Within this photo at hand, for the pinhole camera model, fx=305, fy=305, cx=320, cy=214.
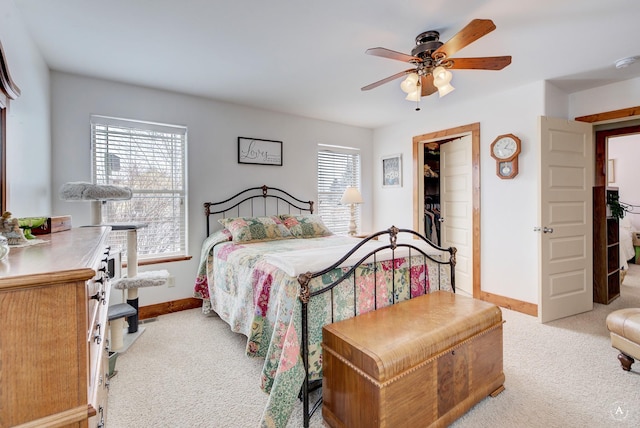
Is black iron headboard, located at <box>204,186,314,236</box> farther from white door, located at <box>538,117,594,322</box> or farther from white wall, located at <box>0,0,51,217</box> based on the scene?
white door, located at <box>538,117,594,322</box>

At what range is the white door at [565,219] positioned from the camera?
3.05 meters

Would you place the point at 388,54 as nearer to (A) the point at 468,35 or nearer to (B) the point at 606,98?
(A) the point at 468,35

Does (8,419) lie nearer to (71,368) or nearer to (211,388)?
(71,368)

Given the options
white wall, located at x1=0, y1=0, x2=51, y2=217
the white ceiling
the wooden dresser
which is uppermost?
the white ceiling

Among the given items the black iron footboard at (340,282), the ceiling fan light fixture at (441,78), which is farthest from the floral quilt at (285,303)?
the ceiling fan light fixture at (441,78)

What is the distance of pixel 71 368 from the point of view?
69 centimetres

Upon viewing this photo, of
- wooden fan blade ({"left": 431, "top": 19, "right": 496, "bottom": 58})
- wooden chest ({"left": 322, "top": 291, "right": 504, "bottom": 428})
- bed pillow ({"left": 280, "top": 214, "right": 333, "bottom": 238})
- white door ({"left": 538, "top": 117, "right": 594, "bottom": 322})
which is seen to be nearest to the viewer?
wooden chest ({"left": 322, "top": 291, "right": 504, "bottom": 428})

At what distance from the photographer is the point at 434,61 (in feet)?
6.99

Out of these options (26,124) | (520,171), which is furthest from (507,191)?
(26,124)

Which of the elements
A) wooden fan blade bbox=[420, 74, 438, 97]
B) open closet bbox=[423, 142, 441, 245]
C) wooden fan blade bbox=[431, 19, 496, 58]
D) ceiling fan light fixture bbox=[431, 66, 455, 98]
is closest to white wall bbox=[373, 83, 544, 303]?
open closet bbox=[423, 142, 441, 245]

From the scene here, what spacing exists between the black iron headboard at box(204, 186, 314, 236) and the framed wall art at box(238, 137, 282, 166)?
0.36 metres

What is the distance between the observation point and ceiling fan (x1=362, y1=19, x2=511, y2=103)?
1.90 m

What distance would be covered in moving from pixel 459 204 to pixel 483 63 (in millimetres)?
2615

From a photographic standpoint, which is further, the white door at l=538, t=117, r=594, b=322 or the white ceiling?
the white door at l=538, t=117, r=594, b=322
